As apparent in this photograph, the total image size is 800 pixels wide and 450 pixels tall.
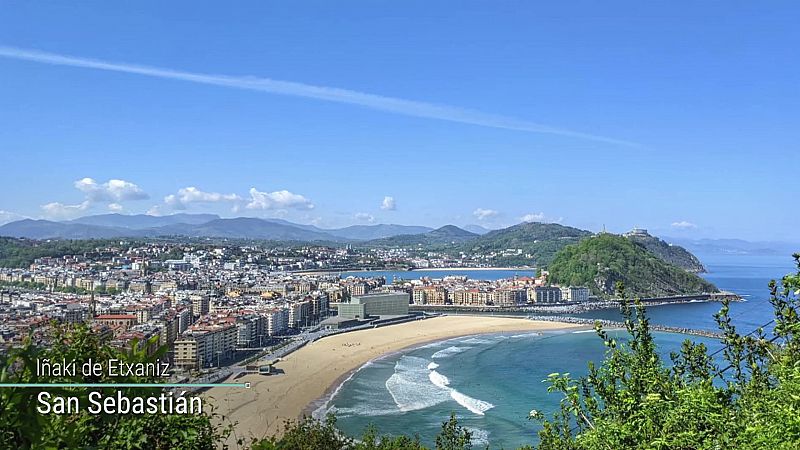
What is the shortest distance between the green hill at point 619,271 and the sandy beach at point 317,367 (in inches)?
705

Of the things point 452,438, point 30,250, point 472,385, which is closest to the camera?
point 452,438

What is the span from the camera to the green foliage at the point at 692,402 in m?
2.48

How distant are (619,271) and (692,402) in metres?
52.7

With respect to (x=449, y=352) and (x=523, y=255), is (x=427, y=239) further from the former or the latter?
(x=449, y=352)

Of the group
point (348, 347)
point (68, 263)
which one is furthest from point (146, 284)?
point (348, 347)

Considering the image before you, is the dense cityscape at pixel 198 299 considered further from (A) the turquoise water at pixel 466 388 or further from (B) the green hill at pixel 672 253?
(B) the green hill at pixel 672 253

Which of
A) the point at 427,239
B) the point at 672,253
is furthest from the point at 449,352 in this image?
the point at 427,239

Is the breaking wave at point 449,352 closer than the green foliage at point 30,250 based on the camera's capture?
Yes

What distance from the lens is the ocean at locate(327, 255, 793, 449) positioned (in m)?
13.3

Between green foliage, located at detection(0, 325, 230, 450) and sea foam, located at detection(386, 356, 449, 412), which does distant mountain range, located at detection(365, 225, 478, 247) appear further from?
green foliage, located at detection(0, 325, 230, 450)

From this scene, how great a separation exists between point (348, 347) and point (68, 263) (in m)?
35.1

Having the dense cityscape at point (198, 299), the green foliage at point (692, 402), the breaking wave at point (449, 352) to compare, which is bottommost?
the breaking wave at point (449, 352)

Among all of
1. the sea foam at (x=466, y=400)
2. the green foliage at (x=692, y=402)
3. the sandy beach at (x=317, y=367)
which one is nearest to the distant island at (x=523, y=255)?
the sandy beach at (x=317, y=367)

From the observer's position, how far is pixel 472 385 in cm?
1755
